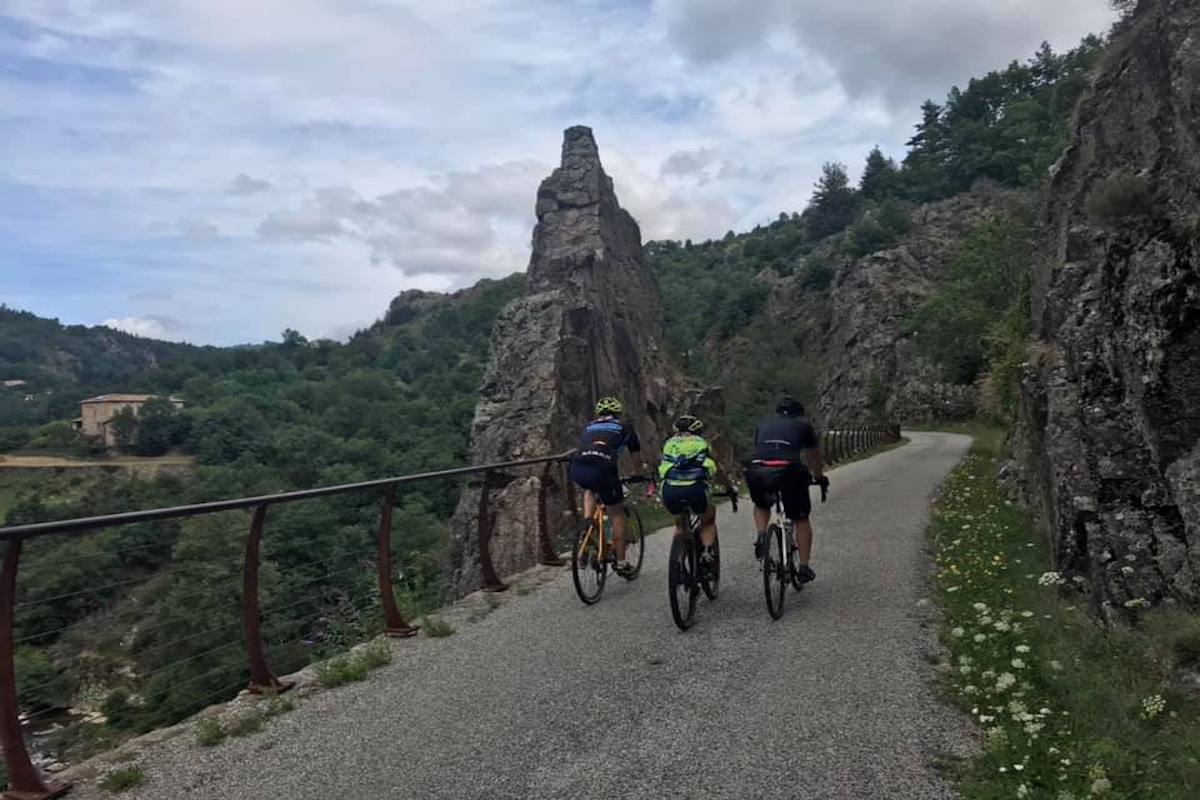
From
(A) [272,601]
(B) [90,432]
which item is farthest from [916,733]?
(B) [90,432]

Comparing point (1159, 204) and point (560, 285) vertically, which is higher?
point (560, 285)

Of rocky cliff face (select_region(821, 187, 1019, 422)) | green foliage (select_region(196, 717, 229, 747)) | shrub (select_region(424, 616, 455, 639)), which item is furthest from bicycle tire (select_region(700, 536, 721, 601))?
rocky cliff face (select_region(821, 187, 1019, 422))

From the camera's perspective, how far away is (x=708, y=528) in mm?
7453

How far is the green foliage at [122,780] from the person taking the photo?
421 centimetres

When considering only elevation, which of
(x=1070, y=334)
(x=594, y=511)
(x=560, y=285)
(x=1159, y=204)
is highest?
(x=560, y=285)

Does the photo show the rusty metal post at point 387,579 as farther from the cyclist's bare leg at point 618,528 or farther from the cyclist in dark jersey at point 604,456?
the cyclist's bare leg at point 618,528

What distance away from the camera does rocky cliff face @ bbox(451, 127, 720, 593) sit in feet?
78.1

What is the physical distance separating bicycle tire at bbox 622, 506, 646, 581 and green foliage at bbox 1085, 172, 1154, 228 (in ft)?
15.6

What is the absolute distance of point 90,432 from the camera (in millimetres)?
90312

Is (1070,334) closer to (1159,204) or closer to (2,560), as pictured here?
(1159,204)

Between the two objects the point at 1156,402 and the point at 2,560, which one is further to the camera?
the point at 1156,402

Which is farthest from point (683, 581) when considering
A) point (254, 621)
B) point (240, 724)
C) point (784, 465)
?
point (240, 724)

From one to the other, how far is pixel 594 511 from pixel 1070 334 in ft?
14.5

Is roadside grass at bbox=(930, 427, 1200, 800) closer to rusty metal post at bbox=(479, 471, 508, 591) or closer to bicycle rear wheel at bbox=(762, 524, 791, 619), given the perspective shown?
bicycle rear wheel at bbox=(762, 524, 791, 619)
